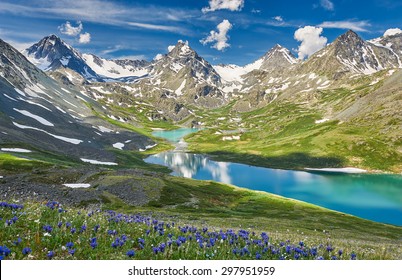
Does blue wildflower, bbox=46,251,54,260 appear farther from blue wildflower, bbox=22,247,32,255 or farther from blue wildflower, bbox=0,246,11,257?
blue wildflower, bbox=0,246,11,257

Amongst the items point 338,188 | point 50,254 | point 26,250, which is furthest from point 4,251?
point 338,188

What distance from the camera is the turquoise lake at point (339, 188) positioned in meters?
121

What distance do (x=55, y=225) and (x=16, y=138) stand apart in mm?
159404

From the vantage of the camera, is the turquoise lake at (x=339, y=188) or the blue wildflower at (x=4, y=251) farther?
the turquoise lake at (x=339, y=188)

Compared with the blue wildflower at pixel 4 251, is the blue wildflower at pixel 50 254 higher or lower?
lower

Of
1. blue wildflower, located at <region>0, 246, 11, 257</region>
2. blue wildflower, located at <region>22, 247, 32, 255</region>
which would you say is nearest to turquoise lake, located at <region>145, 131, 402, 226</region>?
blue wildflower, located at <region>22, 247, 32, 255</region>

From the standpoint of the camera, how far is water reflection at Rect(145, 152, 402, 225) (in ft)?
399

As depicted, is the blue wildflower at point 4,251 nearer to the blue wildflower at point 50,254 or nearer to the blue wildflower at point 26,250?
the blue wildflower at point 26,250

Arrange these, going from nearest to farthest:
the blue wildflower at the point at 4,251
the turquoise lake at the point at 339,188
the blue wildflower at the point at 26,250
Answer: the blue wildflower at the point at 4,251, the blue wildflower at the point at 26,250, the turquoise lake at the point at 339,188

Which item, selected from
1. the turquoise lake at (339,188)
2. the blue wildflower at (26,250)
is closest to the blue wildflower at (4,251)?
the blue wildflower at (26,250)
